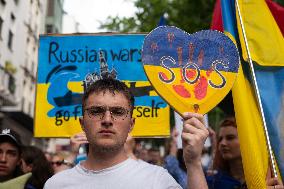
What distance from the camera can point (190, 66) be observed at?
2.58 meters

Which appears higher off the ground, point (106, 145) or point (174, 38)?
point (174, 38)

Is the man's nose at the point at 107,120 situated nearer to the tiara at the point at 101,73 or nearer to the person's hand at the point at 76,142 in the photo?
the person's hand at the point at 76,142

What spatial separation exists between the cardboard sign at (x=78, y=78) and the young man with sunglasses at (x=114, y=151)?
193 centimetres

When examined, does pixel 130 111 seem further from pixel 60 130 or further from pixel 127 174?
pixel 60 130

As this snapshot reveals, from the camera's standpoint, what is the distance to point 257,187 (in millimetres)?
2857

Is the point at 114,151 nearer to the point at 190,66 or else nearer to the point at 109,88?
the point at 109,88

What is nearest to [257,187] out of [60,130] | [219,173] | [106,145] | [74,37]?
[219,173]

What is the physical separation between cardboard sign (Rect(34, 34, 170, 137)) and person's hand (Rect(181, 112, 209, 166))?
208 cm

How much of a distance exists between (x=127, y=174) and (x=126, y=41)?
8.33 ft

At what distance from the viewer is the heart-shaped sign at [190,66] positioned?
8.11 ft

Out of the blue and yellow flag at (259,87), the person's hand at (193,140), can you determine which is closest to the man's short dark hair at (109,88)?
the person's hand at (193,140)

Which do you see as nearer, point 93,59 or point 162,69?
point 162,69

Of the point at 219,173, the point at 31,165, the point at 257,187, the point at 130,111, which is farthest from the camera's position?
the point at 31,165

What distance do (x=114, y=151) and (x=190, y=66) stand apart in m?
0.57
